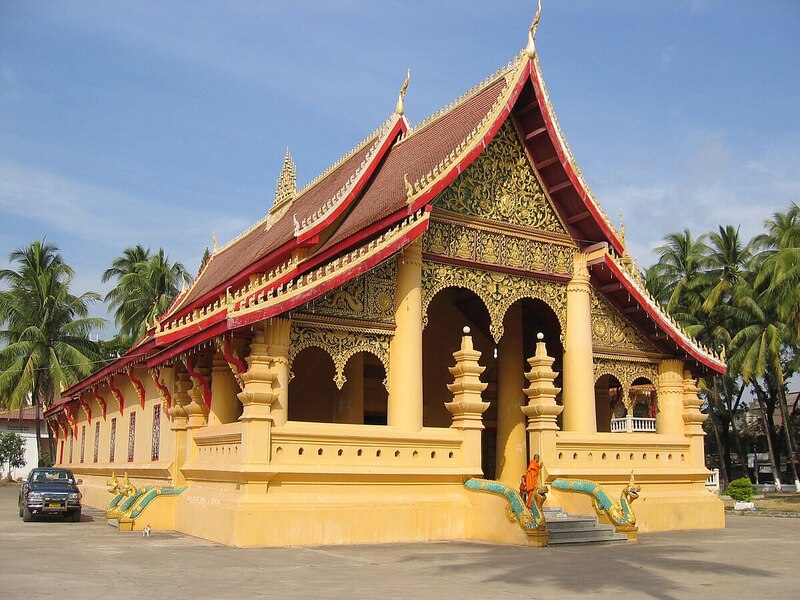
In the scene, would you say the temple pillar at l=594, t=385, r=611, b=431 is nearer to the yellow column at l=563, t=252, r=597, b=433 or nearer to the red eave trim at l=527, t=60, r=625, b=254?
the yellow column at l=563, t=252, r=597, b=433

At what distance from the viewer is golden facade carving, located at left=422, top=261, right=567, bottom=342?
14.6 meters

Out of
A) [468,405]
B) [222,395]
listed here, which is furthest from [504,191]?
[222,395]

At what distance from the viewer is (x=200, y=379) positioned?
1491 cm

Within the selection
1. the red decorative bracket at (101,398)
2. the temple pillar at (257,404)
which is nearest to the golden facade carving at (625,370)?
the temple pillar at (257,404)

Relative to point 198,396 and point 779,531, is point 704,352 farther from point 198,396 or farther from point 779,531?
point 198,396

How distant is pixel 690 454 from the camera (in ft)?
54.7

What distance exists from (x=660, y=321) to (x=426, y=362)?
16.1 ft

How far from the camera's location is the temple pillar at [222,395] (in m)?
14.6

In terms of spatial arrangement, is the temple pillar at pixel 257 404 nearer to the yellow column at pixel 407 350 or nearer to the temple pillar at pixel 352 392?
the yellow column at pixel 407 350

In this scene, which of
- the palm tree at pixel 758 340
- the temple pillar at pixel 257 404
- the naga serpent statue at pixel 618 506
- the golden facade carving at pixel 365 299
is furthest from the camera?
the palm tree at pixel 758 340

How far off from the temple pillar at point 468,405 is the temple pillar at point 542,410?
973 millimetres

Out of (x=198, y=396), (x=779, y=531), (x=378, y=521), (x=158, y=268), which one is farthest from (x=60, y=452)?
(x=779, y=531)

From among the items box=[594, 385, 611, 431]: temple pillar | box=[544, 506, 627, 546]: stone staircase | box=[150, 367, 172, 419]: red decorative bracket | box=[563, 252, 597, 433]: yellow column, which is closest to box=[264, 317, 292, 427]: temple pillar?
box=[544, 506, 627, 546]: stone staircase

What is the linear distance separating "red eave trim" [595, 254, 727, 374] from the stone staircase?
15.2 ft
